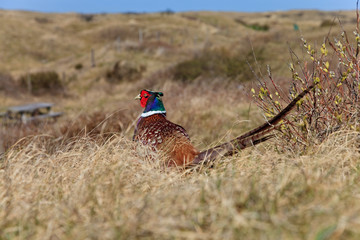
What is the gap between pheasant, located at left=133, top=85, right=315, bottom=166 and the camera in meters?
3.16

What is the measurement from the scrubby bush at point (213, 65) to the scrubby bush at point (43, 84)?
27.7ft

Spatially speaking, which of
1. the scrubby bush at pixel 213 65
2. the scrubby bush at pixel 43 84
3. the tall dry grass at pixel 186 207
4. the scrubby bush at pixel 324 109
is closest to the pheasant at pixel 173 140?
the scrubby bush at pixel 324 109

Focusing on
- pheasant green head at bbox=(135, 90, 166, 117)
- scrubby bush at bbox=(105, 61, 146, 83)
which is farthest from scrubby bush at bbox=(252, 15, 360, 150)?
scrubby bush at bbox=(105, 61, 146, 83)

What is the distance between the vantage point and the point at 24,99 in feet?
68.9

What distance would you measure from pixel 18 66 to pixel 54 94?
14.0 metres

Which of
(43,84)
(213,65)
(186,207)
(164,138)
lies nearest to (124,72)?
(43,84)

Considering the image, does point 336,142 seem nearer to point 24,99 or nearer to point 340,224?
point 340,224

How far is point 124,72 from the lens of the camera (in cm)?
2352

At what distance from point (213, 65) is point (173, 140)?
49.0 ft

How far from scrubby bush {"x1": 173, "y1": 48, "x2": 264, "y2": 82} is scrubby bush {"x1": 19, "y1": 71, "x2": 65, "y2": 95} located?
333 inches

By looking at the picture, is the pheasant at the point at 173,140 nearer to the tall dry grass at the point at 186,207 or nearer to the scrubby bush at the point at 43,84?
the tall dry grass at the point at 186,207

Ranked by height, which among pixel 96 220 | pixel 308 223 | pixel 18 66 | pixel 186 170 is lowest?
pixel 18 66

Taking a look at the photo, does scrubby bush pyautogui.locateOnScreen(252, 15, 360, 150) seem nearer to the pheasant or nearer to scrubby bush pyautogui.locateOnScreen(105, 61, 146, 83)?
the pheasant

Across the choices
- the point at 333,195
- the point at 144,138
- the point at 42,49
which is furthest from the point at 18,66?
the point at 333,195
